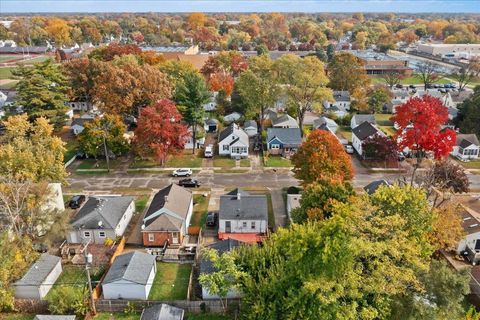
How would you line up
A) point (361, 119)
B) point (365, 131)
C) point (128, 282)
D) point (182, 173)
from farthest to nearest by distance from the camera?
point (361, 119), point (365, 131), point (182, 173), point (128, 282)

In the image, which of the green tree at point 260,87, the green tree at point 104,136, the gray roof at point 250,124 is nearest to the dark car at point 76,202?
the green tree at point 104,136

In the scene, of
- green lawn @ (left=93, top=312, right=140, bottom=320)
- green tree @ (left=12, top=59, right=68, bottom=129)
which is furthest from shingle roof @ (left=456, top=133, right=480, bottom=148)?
green tree @ (left=12, top=59, right=68, bottom=129)

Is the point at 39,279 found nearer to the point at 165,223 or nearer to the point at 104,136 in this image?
the point at 165,223

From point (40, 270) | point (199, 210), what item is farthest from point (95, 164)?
point (40, 270)

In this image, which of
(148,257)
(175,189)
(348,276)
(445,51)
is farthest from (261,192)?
(445,51)

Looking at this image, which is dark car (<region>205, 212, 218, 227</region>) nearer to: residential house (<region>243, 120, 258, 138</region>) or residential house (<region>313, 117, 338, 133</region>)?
residential house (<region>243, 120, 258, 138</region>)
